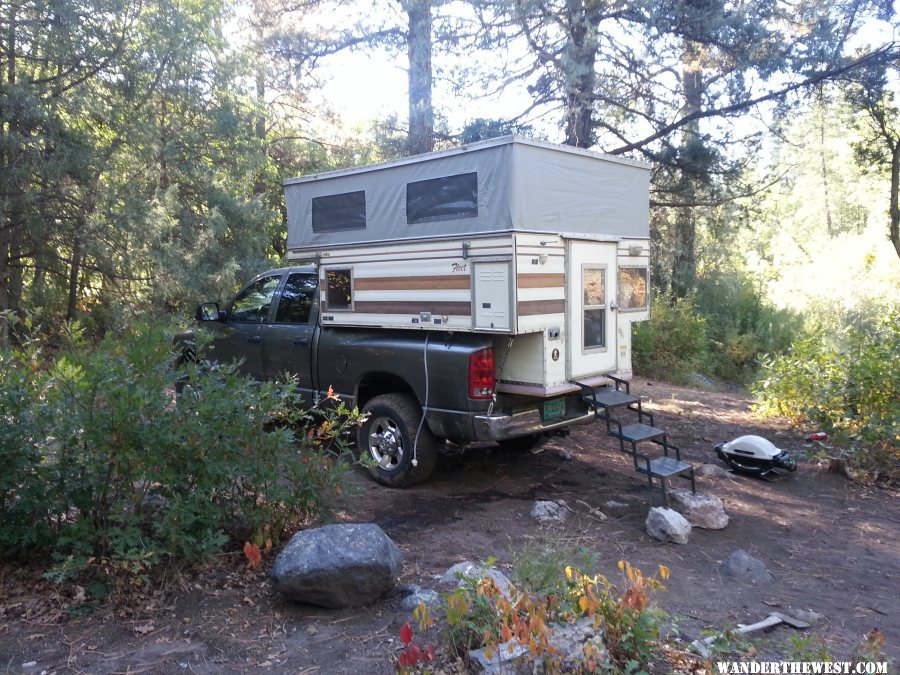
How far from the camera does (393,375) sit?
20.6 ft

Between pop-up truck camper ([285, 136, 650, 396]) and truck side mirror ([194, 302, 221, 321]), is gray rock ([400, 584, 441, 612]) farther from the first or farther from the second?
truck side mirror ([194, 302, 221, 321])

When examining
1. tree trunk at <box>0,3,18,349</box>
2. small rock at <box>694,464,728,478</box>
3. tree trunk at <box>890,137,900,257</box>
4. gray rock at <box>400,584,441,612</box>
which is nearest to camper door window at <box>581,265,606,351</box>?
small rock at <box>694,464,728,478</box>

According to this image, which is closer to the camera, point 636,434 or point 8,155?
point 636,434

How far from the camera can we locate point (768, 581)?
14.5 ft

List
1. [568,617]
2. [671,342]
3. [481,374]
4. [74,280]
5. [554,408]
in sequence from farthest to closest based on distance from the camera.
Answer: [671,342]
[74,280]
[554,408]
[481,374]
[568,617]

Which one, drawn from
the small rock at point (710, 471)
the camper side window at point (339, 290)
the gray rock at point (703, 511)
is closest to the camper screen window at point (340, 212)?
the camper side window at point (339, 290)

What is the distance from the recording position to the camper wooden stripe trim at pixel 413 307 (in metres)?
5.80

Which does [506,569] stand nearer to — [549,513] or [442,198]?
[549,513]

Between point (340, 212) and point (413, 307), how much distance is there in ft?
4.48

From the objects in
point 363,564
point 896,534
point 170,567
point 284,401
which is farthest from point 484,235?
point 896,534

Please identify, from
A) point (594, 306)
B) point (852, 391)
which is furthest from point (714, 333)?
point (594, 306)

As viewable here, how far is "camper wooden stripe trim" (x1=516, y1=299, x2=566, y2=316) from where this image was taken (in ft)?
18.0

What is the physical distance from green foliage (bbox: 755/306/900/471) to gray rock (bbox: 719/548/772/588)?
8.79 feet

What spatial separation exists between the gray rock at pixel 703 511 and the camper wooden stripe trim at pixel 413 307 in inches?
86.0
